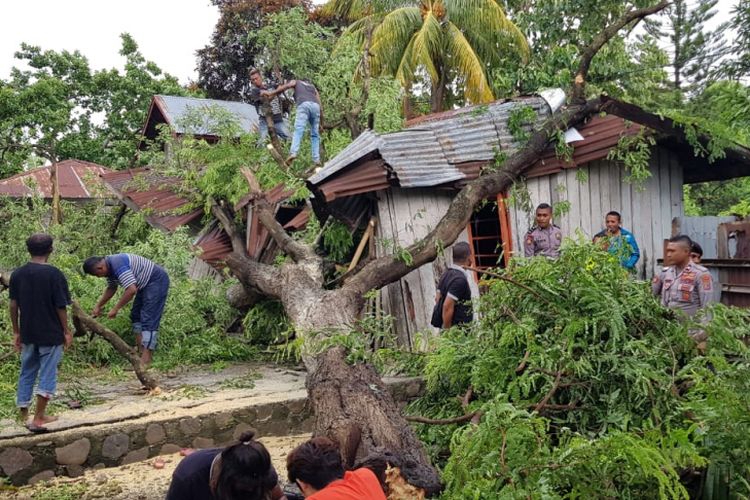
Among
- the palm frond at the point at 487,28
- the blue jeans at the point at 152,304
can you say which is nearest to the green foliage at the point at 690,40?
the palm frond at the point at 487,28

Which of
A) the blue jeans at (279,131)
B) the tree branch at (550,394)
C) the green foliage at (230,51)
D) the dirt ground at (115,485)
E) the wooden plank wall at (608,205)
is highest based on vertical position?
the green foliage at (230,51)

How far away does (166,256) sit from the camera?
317 inches

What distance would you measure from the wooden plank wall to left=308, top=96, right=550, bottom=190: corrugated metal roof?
2.66ft

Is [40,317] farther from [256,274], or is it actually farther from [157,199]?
[157,199]

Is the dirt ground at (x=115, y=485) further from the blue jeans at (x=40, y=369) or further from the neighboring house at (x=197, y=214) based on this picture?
the neighboring house at (x=197, y=214)

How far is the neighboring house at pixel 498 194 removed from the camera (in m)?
7.25

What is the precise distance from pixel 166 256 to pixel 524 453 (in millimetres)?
6008

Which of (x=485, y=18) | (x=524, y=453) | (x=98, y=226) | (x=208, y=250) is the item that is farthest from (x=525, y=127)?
(x=485, y=18)

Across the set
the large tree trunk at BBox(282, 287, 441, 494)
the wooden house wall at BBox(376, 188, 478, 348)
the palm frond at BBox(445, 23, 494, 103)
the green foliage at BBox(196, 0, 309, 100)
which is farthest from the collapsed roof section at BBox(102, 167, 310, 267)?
the green foliage at BBox(196, 0, 309, 100)

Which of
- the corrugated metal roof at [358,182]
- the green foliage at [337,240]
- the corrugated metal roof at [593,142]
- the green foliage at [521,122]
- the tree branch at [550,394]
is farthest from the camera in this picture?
the green foliage at [521,122]

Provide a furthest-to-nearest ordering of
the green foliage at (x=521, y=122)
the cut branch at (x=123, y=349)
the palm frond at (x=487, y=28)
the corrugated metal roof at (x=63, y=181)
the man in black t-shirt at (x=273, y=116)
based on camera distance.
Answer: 1. the corrugated metal roof at (x=63, y=181)
2. the palm frond at (x=487, y=28)
3. the man in black t-shirt at (x=273, y=116)
4. the green foliage at (x=521, y=122)
5. the cut branch at (x=123, y=349)

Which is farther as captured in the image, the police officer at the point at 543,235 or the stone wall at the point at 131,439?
the police officer at the point at 543,235

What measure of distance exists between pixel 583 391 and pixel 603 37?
5.03 meters

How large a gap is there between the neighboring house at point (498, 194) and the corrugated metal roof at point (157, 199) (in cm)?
321
